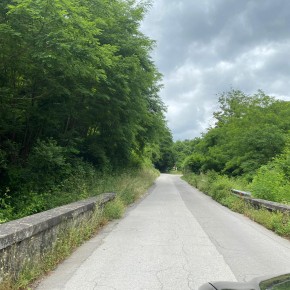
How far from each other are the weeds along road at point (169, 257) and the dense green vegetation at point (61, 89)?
12.1ft

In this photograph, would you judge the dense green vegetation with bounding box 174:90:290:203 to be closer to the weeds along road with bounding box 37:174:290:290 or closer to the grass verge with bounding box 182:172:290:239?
the grass verge with bounding box 182:172:290:239

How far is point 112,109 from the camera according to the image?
19484 mm

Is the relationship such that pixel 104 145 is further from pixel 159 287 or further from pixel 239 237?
pixel 159 287

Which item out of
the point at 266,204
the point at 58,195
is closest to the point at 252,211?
the point at 266,204

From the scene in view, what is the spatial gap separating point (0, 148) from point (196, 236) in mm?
10259

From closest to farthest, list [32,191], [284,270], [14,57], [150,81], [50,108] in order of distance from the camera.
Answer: [284,270], [14,57], [32,191], [50,108], [150,81]

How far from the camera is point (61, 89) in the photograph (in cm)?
1477

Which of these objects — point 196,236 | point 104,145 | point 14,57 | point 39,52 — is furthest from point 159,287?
point 104,145

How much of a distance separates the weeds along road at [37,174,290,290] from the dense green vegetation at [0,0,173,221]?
3686 mm

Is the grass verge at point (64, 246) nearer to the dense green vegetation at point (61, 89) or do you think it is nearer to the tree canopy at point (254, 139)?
the dense green vegetation at point (61, 89)

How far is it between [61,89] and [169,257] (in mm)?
9196

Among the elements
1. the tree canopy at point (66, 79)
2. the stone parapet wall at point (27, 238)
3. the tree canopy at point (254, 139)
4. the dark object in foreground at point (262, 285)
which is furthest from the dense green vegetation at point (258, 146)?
the dark object in foreground at point (262, 285)

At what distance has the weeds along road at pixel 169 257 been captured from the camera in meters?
6.19

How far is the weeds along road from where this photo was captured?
6.19m
